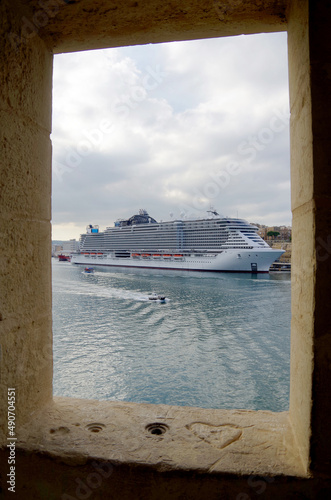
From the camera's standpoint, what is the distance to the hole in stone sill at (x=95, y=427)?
3.31ft

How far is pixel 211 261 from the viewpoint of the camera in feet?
110

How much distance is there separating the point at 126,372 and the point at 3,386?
7.83 meters

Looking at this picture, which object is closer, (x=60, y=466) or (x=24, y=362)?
(x=60, y=466)

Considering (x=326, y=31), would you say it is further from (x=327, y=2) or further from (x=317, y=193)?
(x=317, y=193)

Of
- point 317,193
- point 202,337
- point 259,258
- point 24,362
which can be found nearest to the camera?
point 317,193

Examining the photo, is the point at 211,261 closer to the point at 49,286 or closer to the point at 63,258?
the point at 49,286

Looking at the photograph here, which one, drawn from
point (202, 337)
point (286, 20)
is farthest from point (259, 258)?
point (286, 20)

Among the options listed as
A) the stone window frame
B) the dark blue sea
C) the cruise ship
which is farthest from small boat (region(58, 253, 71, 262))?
the stone window frame

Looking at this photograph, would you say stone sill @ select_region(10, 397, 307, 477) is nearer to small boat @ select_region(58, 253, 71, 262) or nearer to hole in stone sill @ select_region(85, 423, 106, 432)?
hole in stone sill @ select_region(85, 423, 106, 432)

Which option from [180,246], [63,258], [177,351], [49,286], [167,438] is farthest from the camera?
[63,258]

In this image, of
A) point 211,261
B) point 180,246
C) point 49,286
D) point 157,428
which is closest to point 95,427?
point 157,428

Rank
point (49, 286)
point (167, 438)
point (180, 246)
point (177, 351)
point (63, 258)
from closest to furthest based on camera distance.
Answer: point (167, 438) → point (49, 286) → point (177, 351) → point (180, 246) → point (63, 258)

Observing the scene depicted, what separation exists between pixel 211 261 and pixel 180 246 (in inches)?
235

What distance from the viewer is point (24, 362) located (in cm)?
102
